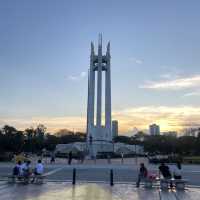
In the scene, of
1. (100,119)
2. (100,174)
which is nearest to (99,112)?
(100,119)

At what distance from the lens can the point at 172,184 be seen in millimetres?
19047

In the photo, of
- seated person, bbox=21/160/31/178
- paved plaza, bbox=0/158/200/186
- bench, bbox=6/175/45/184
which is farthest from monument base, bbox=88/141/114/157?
bench, bbox=6/175/45/184

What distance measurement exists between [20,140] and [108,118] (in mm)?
25866

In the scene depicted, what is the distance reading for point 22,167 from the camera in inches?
842

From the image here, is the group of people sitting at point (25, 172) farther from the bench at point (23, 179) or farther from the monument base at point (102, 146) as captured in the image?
the monument base at point (102, 146)

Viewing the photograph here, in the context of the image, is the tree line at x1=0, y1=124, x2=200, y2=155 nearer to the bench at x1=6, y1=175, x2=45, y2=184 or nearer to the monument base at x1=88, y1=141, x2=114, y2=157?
the monument base at x1=88, y1=141, x2=114, y2=157

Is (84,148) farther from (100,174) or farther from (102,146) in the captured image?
(100,174)

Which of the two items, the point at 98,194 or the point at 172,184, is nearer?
the point at 98,194

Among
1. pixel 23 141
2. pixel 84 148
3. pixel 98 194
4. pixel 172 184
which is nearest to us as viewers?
pixel 98 194

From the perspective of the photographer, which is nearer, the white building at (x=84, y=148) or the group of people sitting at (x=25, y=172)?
the group of people sitting at (x=25, y=172)

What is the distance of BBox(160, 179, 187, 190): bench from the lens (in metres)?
18.7

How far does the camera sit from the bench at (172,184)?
18.7 m

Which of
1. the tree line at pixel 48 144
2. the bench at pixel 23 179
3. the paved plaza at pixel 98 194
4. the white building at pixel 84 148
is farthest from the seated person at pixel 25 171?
the white building at pixel 84 148

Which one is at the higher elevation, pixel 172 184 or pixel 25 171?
pixel 25 171
